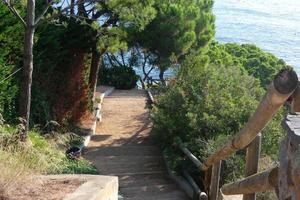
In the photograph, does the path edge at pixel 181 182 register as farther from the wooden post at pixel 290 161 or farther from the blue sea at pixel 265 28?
the blue sea at pixel 265 28

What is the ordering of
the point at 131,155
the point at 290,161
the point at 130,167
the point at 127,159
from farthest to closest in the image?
the point at 131,155 < the point at 127,159 < the point at 130,167 < the point at 290,161

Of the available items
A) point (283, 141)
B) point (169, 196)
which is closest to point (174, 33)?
point (169, 196)

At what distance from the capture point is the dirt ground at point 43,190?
420cm

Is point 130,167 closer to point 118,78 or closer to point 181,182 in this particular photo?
point 181,182

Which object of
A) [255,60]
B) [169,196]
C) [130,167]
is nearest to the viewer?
[169,196]

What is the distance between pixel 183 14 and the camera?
18.3m

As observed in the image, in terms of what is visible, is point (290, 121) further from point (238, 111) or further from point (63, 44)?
point (63, 44)

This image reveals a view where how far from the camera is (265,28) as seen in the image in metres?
44.6

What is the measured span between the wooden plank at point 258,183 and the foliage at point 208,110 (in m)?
4.27

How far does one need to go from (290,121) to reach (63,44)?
9350mm

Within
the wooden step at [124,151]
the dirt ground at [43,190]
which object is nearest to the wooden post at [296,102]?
the dirt ground at [43,190]

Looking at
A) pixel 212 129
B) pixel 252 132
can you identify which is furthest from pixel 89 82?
pixel 252 132

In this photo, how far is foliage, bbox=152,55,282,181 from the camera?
8.11m

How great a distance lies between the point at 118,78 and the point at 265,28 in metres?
28.1
